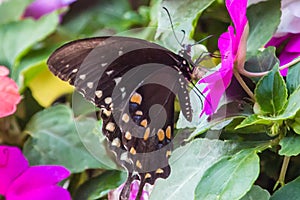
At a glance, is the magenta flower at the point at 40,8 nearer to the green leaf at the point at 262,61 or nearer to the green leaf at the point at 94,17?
the green leaf at the point at 94,17

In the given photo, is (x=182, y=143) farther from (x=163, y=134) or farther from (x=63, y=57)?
(x=63, y=57)

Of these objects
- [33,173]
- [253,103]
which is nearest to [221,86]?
[253,103]

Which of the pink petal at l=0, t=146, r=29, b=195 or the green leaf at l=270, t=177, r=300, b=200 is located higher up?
the green leaf at l=270, t=177, r=300, b=200

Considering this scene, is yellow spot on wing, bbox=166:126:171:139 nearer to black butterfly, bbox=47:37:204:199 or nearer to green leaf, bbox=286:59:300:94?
black butterfly, bbox=47:37:204:199

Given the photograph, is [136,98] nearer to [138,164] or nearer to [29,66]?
[138,164]

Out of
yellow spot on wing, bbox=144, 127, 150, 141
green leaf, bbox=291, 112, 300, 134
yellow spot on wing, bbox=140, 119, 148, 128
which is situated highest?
green leaf, bbox=291, 112, 300, 134

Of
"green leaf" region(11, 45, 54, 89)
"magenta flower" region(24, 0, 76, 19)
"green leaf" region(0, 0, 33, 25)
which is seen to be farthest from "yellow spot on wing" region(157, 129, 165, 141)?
"magenta flower" region(24, 0, 76, 19)
